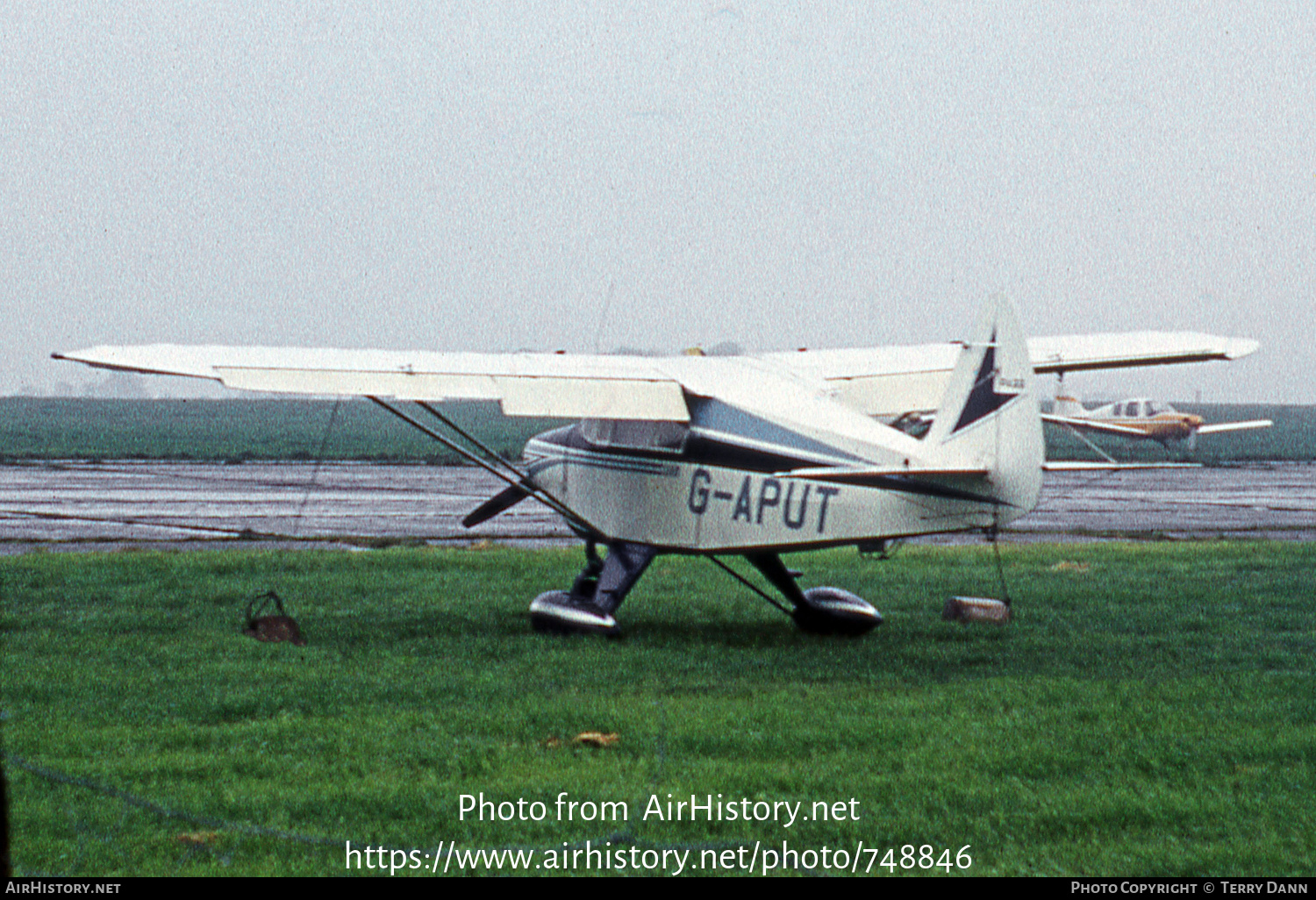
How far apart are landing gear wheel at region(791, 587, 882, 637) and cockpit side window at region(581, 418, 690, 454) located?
2.02 m

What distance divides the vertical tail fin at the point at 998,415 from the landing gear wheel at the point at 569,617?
329cm

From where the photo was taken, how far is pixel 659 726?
8172mm

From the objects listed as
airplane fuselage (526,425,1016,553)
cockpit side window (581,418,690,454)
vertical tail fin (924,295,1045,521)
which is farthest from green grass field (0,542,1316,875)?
cockpit side window (581,418,690,454)

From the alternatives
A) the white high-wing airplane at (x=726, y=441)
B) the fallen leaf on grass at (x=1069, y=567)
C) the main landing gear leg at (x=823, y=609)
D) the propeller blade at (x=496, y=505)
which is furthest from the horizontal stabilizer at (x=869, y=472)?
the fallen leaf on grass at (x=1069, y=567)

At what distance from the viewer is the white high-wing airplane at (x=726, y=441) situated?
1053 centimetres

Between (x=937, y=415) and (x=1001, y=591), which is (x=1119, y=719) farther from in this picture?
(x=1001, y=591)

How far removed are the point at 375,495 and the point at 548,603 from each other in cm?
2009

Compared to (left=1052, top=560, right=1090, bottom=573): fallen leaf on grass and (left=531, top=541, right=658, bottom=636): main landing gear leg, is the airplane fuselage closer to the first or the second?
(left=531, top=541, right=658, bottom=636): main landing gear leg

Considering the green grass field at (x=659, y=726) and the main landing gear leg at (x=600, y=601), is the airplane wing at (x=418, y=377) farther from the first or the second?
the green grass field at (x=659, y=726)

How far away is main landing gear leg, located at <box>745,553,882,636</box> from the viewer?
1279 centimetres

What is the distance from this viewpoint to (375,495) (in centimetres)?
3159

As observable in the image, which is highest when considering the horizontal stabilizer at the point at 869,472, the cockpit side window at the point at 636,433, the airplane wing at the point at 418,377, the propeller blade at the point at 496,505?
the airplane wing at the point at 418,377

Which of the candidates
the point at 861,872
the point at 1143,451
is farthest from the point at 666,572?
the point at 1143,451
